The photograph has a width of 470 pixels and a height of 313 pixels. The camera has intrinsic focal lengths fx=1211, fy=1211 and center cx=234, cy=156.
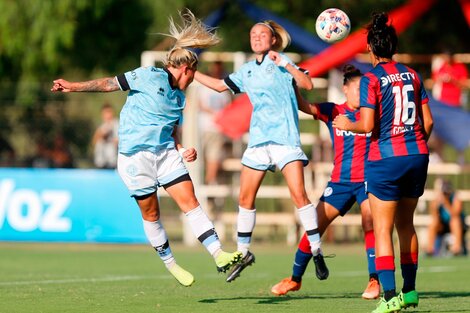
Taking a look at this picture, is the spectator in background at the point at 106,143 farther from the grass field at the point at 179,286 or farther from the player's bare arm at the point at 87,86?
the player's bare arm at the point at 87,86

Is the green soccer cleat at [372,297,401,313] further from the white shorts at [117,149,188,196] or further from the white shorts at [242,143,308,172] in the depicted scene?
the white shorts at [242,143,308,172]

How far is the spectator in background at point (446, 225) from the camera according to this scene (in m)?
20.0

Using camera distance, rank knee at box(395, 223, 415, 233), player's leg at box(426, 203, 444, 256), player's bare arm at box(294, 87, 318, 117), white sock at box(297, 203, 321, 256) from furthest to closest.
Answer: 1. player's leg at box(426, 203, 444, 256)
2. player's bare arm at box(294, 87, 318, 117)
3. white sock at box(297, 203, 321, 256)
4. knee at box(395, 223, 415, 233)

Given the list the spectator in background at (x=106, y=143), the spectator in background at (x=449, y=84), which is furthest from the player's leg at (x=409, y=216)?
the spectator in background at (x=106, y=143)

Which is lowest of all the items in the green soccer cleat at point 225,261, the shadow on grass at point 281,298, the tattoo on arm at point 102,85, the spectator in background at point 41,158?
the shadow on grass at point 281,298

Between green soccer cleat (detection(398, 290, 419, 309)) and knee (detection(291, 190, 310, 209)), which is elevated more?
knee (detection(291, 190, 310, 209))

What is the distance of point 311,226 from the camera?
11352mm

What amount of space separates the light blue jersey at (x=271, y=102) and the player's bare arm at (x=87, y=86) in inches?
69.1

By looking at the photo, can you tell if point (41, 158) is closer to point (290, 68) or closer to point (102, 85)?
point (290, 68)

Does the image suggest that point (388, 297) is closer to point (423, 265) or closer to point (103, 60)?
point (423, 265)

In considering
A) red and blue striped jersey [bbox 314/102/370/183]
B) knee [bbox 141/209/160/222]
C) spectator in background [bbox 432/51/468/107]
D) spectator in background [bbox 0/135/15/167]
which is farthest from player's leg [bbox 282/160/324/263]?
spectator in background [bbox 0/135/15/167]

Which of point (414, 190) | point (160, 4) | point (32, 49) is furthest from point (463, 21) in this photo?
point (414, 190)

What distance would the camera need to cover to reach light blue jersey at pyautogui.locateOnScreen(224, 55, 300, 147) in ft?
38.6

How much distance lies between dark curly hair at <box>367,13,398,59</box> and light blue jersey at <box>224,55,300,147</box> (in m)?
2.18
